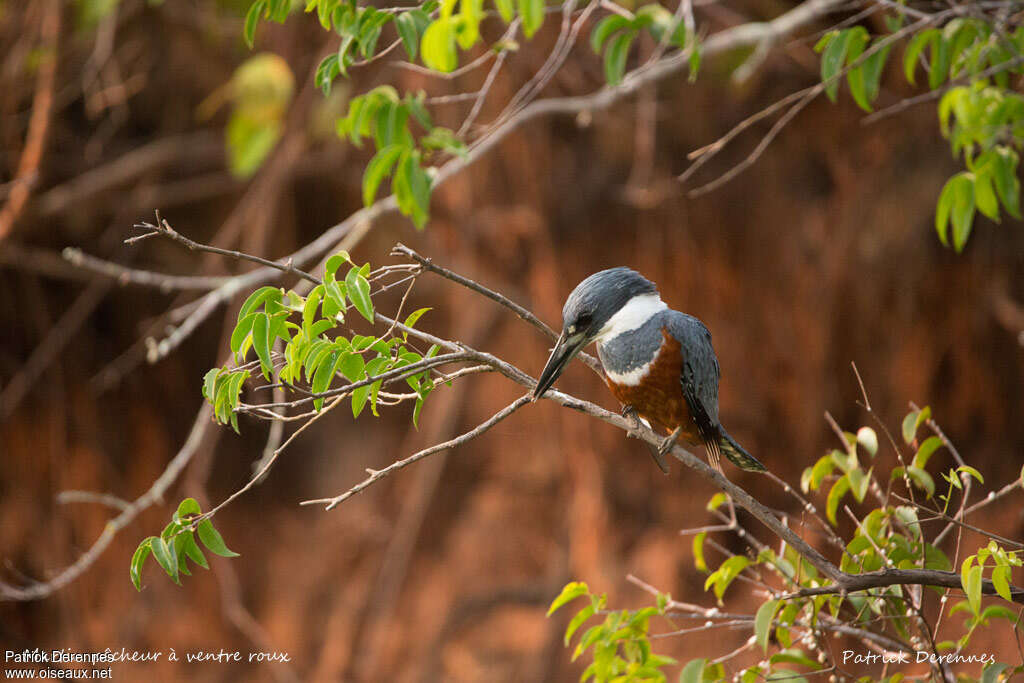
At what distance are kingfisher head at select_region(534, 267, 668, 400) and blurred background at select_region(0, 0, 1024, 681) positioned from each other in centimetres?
167

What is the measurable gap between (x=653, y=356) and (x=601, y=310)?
0.44 feet

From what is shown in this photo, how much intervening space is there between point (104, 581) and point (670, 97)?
329 centimetres

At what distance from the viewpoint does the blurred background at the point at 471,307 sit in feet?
11.3

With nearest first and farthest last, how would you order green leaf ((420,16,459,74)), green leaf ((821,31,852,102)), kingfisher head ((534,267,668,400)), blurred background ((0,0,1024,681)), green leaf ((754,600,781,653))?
1. green leaf ((754,600,781,653))
2. green leaf ((420,16,459,74))
3. kingfisher head ((534,267,668,400))
4. green leaf ((821,31,852,102))
5. blurred background ((0,0,1024,681))

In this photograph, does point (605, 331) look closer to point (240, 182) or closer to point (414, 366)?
point (414, 366)

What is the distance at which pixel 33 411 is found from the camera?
12.9ft

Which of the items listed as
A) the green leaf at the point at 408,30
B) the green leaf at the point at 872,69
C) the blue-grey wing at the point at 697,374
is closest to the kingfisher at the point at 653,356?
the blue-grey wing at the point at 697,374

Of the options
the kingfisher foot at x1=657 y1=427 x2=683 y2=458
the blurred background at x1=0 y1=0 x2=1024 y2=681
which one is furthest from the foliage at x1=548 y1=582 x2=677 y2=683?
the blurred background at x1=0 y1=0 x2=1024 y2=681

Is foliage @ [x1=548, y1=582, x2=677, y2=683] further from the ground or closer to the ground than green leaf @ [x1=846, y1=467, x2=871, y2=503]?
closer to the ground

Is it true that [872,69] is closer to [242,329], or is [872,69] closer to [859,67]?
[859,67]

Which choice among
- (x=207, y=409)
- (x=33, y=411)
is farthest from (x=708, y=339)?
(x=33, y=411)

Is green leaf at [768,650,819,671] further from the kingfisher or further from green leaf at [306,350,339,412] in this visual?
green leaf at [306,350,339,412]

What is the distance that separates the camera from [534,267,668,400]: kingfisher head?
1529 millimetres

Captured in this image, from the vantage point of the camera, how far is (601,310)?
158 centimetres
